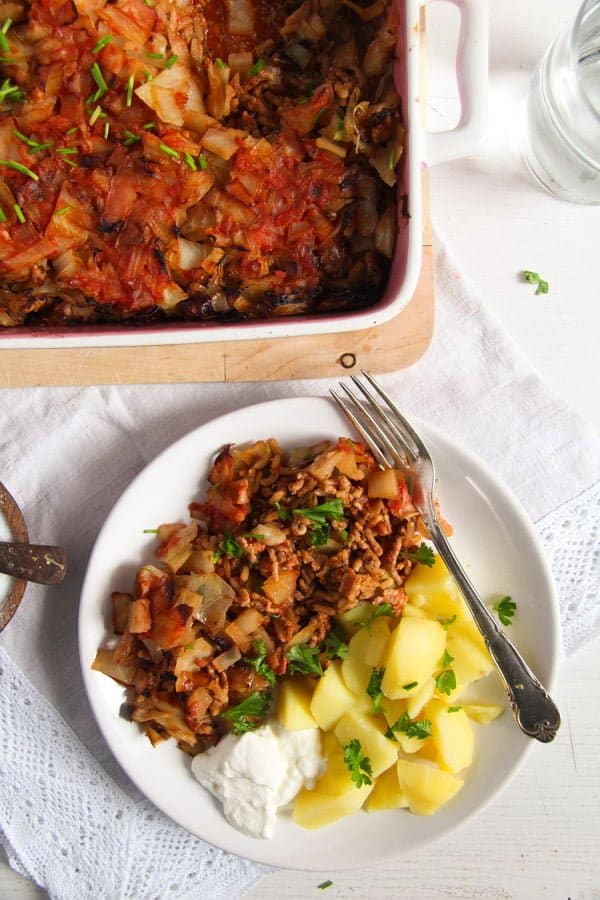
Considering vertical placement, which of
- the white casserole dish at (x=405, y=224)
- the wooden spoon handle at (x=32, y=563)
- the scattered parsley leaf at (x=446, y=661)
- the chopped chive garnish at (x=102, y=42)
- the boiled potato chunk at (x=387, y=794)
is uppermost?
the chopped chive garnish at (x=102, y=42)

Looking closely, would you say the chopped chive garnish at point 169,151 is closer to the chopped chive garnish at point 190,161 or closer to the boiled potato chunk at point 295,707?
the chopped chive garnish at point 190,161

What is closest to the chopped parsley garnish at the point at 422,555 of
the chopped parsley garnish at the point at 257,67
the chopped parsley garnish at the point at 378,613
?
the chopped parsley garnish at the point at 378,613

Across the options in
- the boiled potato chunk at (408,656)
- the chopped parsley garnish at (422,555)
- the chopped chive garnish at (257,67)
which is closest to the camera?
the chopped chive garnish at (257,67)

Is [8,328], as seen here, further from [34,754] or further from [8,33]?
[34,754]

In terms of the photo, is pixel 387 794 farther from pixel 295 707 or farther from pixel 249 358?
pixel 249 358

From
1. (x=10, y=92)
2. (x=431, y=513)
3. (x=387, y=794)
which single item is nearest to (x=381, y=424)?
(x=431, y=513)
